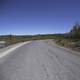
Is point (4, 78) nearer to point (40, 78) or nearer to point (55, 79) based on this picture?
point (40, 78)

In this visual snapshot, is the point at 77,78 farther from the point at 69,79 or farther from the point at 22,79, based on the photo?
the point at 22,79

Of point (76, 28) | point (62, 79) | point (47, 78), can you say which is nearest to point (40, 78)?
point (47, 78)

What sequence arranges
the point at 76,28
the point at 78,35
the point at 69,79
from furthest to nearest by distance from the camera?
the point at 76,28 < the point at 78,35 < the point at 69,79

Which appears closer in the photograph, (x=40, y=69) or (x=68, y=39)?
(x=40, y=69)

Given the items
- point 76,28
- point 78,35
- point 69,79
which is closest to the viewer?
point 69,79

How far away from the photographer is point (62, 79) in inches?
310

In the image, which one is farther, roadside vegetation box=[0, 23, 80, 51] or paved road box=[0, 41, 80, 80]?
roadside vegetation box=[0, 23, 80, 51]

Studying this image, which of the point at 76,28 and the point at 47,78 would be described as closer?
the point at 47,78

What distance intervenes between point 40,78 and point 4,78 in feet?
4.82

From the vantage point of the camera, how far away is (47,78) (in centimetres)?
820

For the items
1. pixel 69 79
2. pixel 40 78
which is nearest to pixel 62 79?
pixel 69 79

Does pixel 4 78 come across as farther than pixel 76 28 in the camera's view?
No

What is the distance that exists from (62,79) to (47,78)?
2.17 ft

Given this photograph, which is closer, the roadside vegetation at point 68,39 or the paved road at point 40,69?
the paved road at point 40,69
